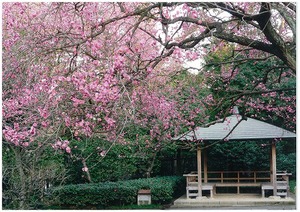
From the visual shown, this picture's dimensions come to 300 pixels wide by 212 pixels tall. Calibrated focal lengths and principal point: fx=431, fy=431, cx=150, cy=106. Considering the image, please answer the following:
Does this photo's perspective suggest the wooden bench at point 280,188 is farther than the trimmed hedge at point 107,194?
Yes

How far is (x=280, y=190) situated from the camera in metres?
10.3

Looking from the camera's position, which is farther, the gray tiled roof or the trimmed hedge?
the gray tiled roof

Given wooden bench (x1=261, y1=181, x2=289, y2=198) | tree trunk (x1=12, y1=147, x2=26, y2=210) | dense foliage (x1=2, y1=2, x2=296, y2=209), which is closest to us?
dense foliage (x1=2, y1=2, x2=296, y2=209)

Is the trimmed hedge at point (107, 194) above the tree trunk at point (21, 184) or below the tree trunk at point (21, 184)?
below

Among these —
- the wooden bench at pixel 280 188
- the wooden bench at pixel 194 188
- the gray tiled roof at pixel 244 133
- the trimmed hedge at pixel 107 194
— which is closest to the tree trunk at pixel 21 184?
the trimmed hedge at pixel 107 194

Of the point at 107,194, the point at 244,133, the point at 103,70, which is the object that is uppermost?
the point at 103,70

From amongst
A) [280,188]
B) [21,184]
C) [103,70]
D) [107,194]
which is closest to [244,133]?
[280,188]

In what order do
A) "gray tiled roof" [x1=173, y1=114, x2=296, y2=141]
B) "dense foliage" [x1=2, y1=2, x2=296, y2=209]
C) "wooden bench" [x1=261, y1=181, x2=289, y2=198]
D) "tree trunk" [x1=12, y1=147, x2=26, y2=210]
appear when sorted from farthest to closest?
"gray tiled roof" [x1=173, y1=114, x2=296, y2=141] → "wooden bench" [x1=261, y1=181, x2=289, y2=198] → "tree trunk" [x1=12, y1=147, x2=26, y2=210] → "dense foliage" [x1=2, y1=2, x2=296, y2=209]

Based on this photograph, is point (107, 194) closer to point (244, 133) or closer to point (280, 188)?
point (244, 133)

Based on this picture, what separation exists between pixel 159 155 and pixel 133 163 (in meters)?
1.04

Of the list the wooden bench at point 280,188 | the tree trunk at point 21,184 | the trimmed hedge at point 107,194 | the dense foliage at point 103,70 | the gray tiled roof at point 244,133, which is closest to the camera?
the dense foliage at point 103,70

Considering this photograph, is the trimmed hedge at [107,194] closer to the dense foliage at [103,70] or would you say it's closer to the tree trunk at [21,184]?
the dense foliage at [103,70]

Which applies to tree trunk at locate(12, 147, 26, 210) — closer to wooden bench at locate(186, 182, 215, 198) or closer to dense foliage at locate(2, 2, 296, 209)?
dense foliage at locate(2, 2, 296, 209)

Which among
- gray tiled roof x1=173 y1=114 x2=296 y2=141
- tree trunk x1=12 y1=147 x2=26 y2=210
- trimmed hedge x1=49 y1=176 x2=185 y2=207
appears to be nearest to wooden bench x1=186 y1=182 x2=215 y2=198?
trimmed hedge x1=49 y1=176 x2=185 y2=207
